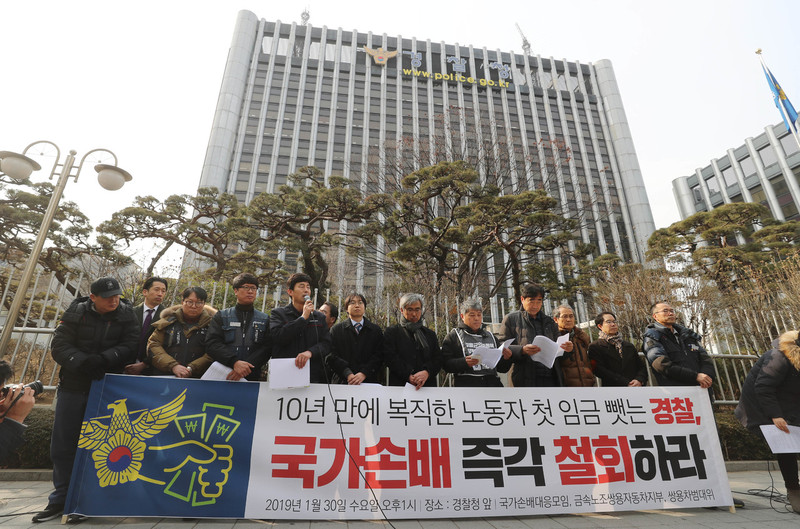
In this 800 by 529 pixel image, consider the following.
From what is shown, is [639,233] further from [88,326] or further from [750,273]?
[88,326]

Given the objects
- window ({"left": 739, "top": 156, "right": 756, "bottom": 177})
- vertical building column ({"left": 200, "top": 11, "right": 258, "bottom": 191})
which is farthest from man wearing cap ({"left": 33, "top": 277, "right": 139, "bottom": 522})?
window ({"left": 739, "top": 156, "right": 756, "bottom": 177})

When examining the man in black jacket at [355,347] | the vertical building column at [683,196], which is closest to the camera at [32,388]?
the man in black jacket at [355,347]

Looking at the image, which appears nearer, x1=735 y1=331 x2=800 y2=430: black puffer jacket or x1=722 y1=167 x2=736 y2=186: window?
x1=735 y1=331 x2=800 y2=430: black puffer jacket

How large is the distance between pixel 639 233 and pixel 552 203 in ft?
93.9

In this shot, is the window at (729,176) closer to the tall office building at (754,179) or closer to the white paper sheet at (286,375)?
the tall office building at (754,179)

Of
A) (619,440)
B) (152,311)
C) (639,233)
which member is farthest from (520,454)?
(639,233)

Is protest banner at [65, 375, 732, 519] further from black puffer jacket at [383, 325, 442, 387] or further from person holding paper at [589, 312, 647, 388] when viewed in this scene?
person holding paper at [589, 312, 647, 388]

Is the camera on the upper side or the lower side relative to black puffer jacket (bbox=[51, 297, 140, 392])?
lower

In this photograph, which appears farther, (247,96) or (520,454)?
(247,96)

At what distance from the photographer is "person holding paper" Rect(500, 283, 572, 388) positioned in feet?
12.1

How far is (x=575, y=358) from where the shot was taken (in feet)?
12.8

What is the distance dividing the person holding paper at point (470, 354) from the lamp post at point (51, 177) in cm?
478

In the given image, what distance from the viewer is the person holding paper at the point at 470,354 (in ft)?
11.3

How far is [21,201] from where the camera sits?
12.1 meters
